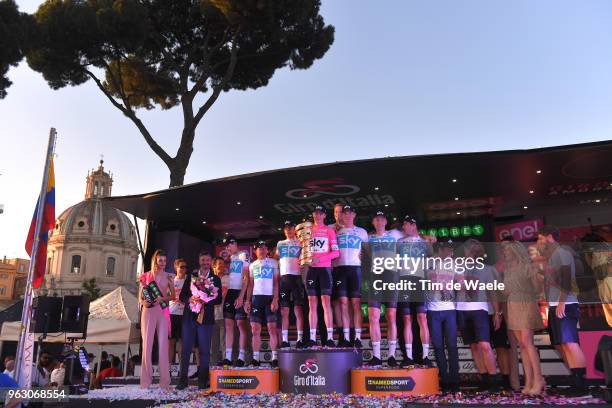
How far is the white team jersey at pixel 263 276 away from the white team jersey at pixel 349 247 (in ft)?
3.87

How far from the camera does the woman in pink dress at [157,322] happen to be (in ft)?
23.0

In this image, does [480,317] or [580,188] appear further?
[580,188]

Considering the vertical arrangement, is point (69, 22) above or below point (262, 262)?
above

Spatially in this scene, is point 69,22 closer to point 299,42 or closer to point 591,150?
point 299,42

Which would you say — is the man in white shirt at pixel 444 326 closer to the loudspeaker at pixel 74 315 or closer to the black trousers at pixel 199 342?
the black trousers at pixel 199 342

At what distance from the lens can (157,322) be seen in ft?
23.4

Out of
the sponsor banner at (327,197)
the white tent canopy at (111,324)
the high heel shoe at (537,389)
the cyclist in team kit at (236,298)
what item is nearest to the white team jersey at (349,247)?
the cyclist in team kit at (236,298)

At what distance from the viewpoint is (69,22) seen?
48.2 ft

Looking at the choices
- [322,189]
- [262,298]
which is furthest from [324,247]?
[322,189]

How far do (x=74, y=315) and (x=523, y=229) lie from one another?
41.4 ft

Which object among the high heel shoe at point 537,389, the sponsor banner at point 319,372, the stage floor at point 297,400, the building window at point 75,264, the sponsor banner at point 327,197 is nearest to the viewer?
the stage floor at point 297,400

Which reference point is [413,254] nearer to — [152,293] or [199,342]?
[199,342]

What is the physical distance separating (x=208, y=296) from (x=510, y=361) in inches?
167

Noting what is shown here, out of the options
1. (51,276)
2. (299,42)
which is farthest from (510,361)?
(51,276)
